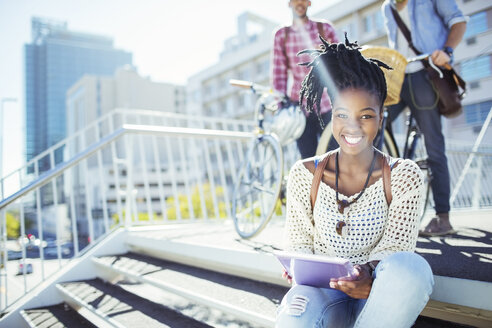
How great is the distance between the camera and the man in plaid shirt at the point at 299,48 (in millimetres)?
2684

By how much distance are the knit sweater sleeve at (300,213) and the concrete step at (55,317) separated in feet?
5.86

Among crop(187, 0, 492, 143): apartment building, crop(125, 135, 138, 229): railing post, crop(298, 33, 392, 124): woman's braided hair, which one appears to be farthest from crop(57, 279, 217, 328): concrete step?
crop(187, 0, 492, 143): apartment building

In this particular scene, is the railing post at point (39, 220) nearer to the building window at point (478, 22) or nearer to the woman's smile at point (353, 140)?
the woman's smile at point (353, 140)

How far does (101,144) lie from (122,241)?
985 millimetres

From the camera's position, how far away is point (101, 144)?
341 centimetres

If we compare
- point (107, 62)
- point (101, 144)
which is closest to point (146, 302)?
point (101, 144)

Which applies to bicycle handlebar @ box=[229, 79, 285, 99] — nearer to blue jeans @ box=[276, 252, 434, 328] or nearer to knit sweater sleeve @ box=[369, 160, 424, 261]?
knit sweater sleeve @ box=[369, 160, 424, 261]

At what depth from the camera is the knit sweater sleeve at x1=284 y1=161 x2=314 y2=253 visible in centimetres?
136

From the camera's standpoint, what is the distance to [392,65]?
2135 mm

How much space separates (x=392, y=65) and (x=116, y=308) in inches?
90.6

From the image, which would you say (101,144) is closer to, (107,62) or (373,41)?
(373,41)

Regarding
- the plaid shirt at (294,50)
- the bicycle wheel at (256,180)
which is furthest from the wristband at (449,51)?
the bicycle wheel at (256,180)

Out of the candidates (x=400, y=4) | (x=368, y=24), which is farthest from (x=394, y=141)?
(x=368, y=24)

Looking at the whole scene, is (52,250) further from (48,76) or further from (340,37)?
(48,76)
